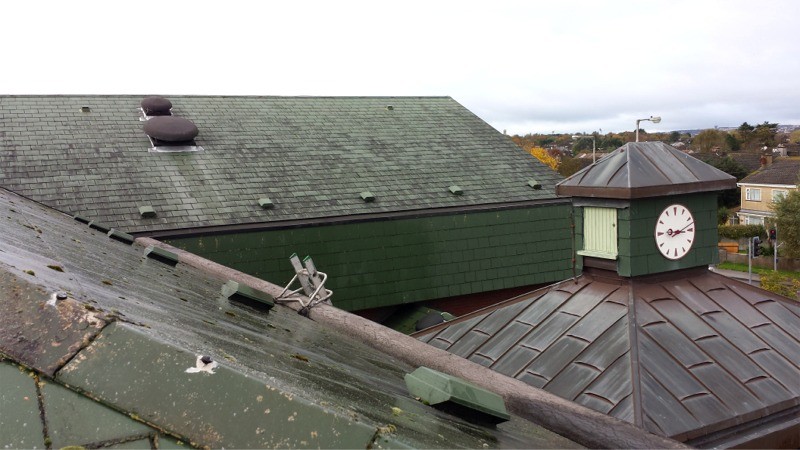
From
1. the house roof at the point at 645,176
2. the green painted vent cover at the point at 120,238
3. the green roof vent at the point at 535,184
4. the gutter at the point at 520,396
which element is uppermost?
the house roof at the point at 645,176

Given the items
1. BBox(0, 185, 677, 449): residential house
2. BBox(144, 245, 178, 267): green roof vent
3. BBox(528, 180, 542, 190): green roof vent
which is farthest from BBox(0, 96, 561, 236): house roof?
BBox(0, 185, 677, 449): residential house

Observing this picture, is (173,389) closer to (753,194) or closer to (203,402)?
(203,402)

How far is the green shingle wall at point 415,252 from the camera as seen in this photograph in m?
15.3

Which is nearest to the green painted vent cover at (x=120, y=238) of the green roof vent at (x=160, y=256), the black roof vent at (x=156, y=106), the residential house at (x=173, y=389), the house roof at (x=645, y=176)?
the green roof vent at (x=160, y=256)

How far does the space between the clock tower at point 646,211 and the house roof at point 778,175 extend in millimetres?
47299

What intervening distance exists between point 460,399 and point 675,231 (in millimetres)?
5443

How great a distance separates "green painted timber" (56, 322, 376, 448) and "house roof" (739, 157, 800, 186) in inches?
2148

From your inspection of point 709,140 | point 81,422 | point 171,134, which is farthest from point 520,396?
point 709,140

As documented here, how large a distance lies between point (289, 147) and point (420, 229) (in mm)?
4319

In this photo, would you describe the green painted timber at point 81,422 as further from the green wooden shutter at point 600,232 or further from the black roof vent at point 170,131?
the black roof vent at point 170,131

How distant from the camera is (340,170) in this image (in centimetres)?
1788

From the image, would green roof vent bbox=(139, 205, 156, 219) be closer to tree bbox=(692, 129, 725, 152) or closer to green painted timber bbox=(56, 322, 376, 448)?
green painted timber bbox=(56, 322, 376, 448)

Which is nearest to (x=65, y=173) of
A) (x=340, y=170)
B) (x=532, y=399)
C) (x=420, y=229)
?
(x=340, y=170)

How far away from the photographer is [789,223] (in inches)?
1626
